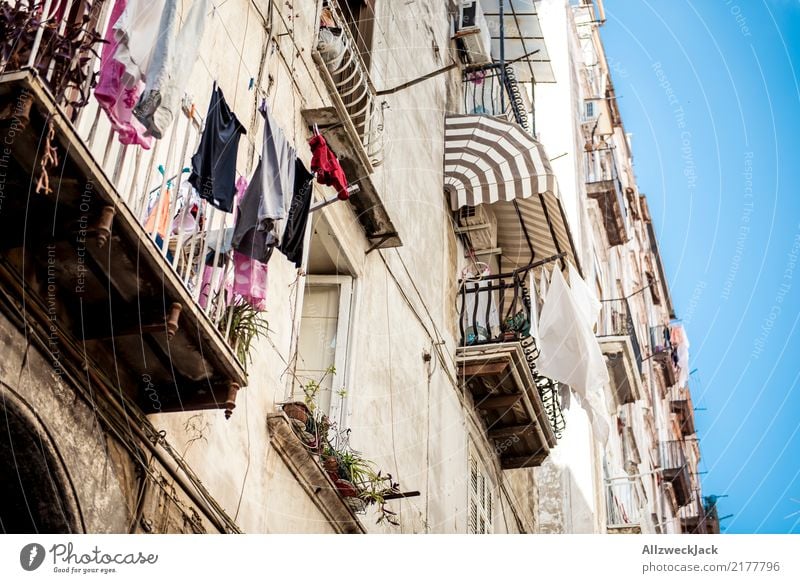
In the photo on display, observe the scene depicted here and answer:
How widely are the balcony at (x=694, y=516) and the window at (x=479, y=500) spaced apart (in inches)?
941

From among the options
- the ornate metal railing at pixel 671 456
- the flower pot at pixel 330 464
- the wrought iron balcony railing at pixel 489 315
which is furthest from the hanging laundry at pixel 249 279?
→ the ornate metal railing at pixel 671 456

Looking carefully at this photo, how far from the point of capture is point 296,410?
31.0 feet

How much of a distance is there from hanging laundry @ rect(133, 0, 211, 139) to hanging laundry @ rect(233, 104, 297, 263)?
48.3 inches

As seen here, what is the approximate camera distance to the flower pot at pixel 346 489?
33.0 feet

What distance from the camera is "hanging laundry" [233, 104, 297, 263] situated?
8273mm

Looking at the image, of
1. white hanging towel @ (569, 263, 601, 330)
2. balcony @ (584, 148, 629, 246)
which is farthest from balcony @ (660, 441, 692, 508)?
white hanging towel @ (569, 263, 601, 330)

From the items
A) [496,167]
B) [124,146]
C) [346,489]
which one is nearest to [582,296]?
[496,167]

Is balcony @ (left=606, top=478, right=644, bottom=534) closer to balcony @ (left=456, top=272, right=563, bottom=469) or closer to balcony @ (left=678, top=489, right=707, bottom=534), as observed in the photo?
balcony @ (left=456, top=272, right=563, bottom=469)

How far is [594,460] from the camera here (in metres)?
21.0

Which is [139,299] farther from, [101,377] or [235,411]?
[235,411]

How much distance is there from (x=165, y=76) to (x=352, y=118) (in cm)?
546

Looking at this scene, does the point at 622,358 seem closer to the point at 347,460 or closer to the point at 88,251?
the point at 347,460
